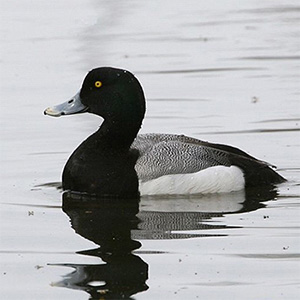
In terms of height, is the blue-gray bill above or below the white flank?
above

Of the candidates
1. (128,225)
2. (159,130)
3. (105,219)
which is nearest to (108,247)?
(128,225)

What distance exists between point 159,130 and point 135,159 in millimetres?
2075

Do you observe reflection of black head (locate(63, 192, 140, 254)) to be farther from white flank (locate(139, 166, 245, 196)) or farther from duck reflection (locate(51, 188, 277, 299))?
white flank (locate(139, 166, 245, 196))

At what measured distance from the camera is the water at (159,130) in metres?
7.63

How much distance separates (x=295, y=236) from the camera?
8484mm

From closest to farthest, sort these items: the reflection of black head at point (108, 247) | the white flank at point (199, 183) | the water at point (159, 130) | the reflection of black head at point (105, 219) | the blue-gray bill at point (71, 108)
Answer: the reflection of black head at point (108, 247), the water at point (159, 130), the reflection of black head at point (105, 219), the white flank at point (199, 183), the blue-gray bill at point (71, 108)

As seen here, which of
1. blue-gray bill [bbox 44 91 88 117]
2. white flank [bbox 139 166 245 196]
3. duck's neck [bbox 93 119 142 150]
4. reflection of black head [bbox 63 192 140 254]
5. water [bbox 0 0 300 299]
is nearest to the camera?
water [bbox 0 0 300 299]

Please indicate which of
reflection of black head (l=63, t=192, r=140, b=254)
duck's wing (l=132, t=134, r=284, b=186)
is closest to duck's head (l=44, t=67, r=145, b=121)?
duck's wing (l=132, t=134, r=284, b=186)

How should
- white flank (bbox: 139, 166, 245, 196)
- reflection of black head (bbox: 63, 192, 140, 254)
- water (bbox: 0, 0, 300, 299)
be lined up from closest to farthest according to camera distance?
1. water (bbox: 0, 0, 300, 299)
2. reflection of black head (bbox: 63, 192, 140, 254)
3. white flank (bbox: 139, 166, 245, 196)

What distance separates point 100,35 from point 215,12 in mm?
2749

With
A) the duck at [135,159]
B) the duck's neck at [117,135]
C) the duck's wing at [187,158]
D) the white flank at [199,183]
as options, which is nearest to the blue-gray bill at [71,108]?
the duck at [135,159]

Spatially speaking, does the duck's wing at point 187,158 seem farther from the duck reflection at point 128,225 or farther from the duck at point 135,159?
the duck reflection at point 128,225

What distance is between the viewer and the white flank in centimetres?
1010

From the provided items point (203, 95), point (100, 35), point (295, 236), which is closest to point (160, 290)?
point (295, 236)
